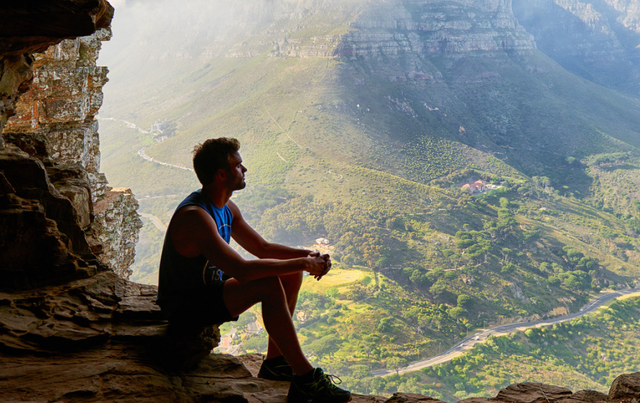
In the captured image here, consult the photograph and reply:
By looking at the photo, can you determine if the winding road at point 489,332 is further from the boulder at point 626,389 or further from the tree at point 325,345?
the boulder at point 626,389

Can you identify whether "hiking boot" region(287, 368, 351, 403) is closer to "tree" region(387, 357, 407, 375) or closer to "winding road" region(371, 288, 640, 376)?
"winding road" region(371, 288, 640, 376)

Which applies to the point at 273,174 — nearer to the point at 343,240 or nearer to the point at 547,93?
the point at 343,240

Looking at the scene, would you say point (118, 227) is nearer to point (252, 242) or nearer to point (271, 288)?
point (252, 242)

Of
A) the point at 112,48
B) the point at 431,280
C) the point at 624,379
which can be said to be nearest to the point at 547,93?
the point at 431,280

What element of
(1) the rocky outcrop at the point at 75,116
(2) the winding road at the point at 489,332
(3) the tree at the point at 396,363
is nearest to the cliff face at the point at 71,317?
(1) the rocky outcrop at the point at 75,116

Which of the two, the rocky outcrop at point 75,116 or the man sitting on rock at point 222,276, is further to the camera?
the rocky outcrop at point 75,116

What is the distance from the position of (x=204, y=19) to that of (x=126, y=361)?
370 feet

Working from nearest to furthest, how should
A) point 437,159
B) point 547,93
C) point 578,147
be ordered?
1. point 437,159
2. point 578,147
3. point 547,93

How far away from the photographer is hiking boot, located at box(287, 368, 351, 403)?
3.15m

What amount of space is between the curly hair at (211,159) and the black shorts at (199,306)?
2.74 feet

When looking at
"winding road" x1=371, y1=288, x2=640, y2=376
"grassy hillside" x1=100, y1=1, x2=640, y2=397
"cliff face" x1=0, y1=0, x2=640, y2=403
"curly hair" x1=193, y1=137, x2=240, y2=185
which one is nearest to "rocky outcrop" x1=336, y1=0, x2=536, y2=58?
"grassy hillside" x1=100, y1=1, x2=640, y2=397

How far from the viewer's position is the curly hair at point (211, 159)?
3484mm

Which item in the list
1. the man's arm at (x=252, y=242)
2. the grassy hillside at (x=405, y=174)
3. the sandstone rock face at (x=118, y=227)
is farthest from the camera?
the grassy hillside at (x=405, y=174)

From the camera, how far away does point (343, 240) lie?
38.4 m
